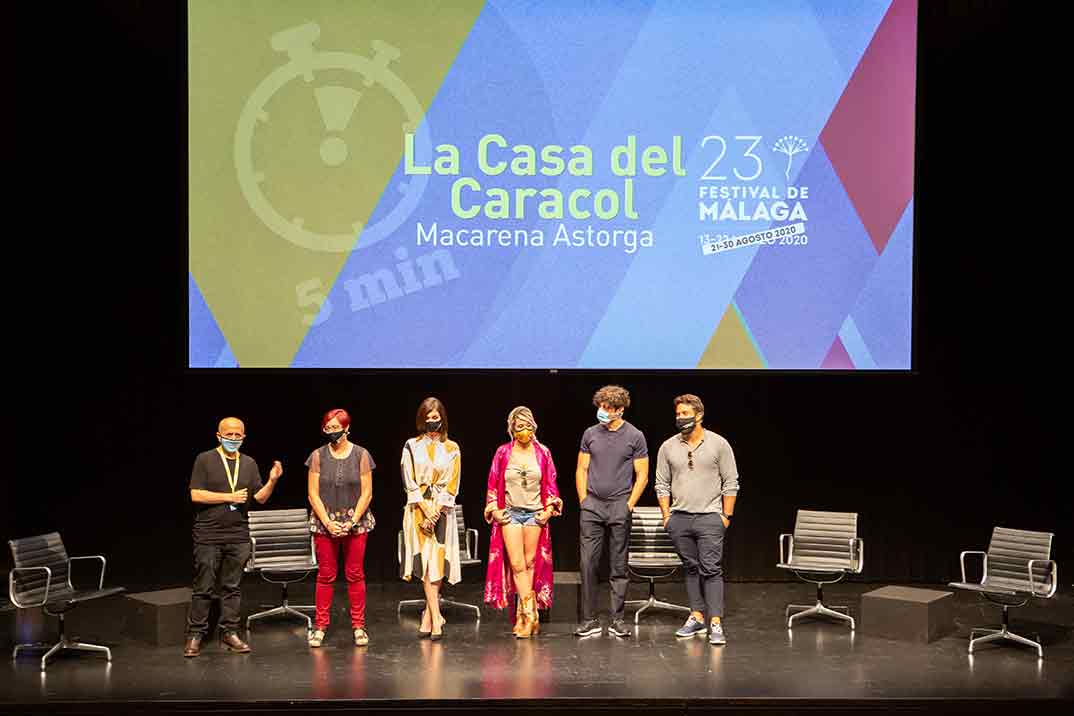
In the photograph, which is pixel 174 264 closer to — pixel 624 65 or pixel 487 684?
pixel 624 65

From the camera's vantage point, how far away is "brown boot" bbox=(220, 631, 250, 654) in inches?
283

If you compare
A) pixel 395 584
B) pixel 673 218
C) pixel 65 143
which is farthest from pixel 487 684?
pixel 65 143

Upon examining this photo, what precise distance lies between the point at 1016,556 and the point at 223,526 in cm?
495

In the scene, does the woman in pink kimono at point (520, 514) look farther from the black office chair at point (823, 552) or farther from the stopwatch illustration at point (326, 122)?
the stopwatch illustration at point (326, 122)

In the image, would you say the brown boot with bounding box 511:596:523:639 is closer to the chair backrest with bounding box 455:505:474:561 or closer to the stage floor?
the stage floor

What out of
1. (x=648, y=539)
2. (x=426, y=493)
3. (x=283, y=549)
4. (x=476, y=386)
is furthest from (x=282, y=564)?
(x=648, y=539)

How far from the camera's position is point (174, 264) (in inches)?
360

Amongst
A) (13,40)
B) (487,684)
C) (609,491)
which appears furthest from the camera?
(13,40)

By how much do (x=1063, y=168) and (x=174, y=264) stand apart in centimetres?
690

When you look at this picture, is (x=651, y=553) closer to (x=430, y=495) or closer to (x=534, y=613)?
(x=534, y=613)

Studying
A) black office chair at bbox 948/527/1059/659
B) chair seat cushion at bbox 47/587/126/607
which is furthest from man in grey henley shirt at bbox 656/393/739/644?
chair seat cushion at bbox 47/587/126/607

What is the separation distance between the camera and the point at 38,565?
Result: 706 cm

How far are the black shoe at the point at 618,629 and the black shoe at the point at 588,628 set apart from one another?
0.09 m

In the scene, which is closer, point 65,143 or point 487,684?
point 487,684
